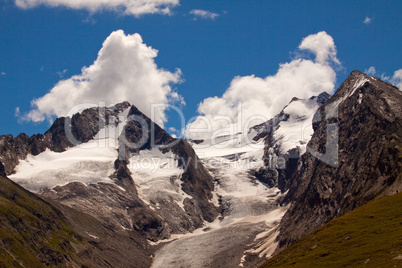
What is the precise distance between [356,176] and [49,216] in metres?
127

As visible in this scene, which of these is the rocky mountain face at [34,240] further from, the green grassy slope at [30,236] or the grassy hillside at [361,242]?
the grassy hillside at [361,242]

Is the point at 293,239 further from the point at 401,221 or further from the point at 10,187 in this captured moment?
the point at 10,187

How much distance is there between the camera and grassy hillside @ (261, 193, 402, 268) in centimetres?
8050

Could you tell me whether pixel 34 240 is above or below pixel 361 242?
above

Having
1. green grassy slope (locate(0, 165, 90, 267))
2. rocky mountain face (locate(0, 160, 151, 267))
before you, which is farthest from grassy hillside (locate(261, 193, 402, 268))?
rocky mountain face (locate(0, 160, 151, 267))

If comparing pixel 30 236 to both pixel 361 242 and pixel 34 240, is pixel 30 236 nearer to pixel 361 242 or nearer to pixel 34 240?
pixel 34 240

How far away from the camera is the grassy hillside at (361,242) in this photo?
264 ft

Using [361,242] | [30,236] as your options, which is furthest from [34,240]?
[361,242]

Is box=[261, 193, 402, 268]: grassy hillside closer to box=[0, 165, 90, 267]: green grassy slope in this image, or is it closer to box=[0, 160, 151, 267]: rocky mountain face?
box=[0, 165, 90, 267]: green grassy slope

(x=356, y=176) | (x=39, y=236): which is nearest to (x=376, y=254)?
(x=356, y=176)

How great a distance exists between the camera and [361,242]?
93562mm

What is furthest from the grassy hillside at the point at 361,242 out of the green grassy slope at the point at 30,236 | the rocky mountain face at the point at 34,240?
the rocky mountain face at the point at 34,240

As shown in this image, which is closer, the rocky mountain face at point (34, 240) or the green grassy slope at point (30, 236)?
the green grassy slope at point (30, 236)

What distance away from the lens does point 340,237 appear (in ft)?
352
